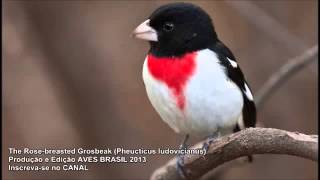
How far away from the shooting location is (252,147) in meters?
1.56

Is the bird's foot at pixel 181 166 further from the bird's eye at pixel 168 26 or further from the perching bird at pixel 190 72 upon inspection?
the bird's eye at pixel 168 26

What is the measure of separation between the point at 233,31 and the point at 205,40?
3.36ft

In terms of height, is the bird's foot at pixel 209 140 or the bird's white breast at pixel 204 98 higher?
the bird's white breast at pixel 204 98

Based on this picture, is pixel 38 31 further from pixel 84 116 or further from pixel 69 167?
pixel 69 167

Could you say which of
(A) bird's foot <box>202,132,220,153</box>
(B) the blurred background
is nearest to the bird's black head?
(A) bird's foot <box>202,132,220,153</box>

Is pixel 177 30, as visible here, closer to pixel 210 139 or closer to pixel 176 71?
pixel 176 71

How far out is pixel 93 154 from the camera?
7.76 ft

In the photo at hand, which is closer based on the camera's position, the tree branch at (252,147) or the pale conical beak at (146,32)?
the tree branch at (252,147)

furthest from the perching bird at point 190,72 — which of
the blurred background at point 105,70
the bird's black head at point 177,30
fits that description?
the blurred background at point 105,70

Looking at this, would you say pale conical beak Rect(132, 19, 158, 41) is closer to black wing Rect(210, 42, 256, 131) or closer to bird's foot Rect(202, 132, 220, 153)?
black wing Rect(210, 42, 256, 131)

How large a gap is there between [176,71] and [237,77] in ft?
0.59

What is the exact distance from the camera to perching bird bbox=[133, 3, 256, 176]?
1.75 meters

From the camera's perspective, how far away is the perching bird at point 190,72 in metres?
1.75

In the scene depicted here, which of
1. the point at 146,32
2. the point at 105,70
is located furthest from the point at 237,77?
the point at 105,70
